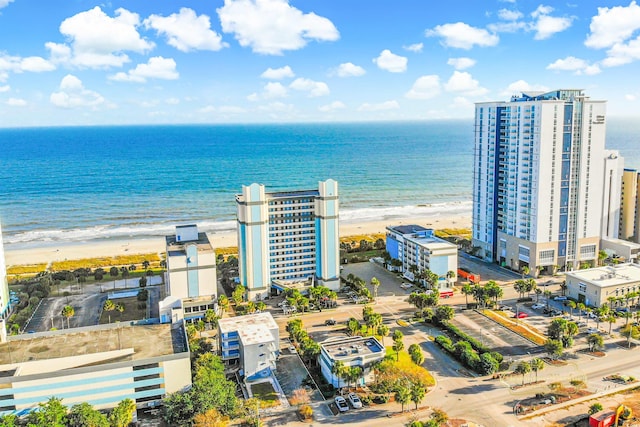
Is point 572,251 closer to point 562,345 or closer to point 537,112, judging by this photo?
point 537,112

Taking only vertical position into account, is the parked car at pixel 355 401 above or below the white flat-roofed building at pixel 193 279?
below

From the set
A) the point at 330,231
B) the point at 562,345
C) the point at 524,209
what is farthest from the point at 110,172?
the point at 562,345

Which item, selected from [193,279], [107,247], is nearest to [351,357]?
[193,279]

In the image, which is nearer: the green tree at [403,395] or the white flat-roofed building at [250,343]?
the green tree at [403,395]

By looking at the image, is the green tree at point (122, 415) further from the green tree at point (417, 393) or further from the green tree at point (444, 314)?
the green tree at point (444, 314)

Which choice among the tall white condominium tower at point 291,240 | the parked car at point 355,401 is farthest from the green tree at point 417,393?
the tall white condominium tower at point 291,240
